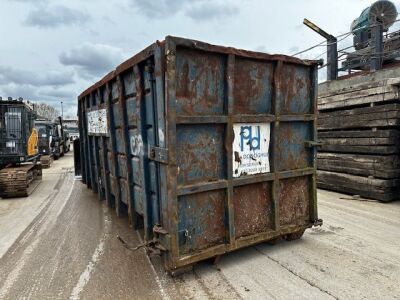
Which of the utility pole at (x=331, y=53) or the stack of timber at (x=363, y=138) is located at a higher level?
the utility pole at (x=331, y=53)

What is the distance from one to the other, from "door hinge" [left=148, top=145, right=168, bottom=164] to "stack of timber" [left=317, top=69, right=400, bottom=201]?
386cm

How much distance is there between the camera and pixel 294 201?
454 centimetres

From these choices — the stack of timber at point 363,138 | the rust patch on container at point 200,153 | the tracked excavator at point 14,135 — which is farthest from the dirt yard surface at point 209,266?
the tracked excavator at point 14,135

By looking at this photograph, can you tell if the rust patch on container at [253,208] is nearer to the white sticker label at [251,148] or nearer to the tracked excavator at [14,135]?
the white sticker label at [251,148]

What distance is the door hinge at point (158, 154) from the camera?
11.2ft

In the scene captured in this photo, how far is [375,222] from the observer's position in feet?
18.3

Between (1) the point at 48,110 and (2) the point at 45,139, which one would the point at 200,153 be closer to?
(2) the point at 45,139

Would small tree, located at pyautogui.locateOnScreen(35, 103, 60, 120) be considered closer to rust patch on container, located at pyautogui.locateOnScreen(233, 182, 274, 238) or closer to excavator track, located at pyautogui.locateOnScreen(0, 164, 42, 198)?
excavator track, located at pyautogui.locateOnScreen(0, 164, 42, 198)

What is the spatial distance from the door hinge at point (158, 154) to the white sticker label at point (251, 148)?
3.01ft

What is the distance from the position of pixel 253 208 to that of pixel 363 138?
15.4 ft

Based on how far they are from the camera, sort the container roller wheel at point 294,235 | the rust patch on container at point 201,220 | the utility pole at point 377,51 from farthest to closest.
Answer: the utility pole at point 377,51, the container roller wheel at point 294,235, the rust patch on container at point 201,220

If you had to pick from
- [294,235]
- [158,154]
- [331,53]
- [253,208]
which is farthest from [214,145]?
[331,53]

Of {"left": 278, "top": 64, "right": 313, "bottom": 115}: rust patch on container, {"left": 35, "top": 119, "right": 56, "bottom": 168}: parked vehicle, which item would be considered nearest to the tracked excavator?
{"left": 278, "top": 64, "right": 313, "bottom": 115}: rust patch on container

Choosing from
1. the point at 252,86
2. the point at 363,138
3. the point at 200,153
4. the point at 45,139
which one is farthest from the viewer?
the point at 45,139
